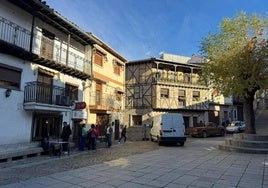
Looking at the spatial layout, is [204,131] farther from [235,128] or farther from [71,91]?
[71,91]

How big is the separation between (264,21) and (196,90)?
60.0ft

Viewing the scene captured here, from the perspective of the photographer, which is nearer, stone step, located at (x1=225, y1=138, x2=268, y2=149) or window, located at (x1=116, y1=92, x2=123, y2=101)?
stone step, located at (x1=225, y1=138, x2=268, y2=149)

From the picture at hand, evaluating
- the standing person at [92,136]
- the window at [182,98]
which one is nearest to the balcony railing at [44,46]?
the standing person at [92,136]

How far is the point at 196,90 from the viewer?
3288 centimetres

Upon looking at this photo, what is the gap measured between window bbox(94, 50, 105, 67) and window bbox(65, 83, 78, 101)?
12.1 ft

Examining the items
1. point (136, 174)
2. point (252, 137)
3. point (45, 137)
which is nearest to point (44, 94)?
point (45, 137)

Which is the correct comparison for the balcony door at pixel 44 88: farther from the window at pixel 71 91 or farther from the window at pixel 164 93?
the window at pixel 164 93

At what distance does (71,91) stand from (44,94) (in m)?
3.46

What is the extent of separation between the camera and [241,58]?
48.1 feet

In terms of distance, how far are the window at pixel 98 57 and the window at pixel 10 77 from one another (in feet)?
27.3

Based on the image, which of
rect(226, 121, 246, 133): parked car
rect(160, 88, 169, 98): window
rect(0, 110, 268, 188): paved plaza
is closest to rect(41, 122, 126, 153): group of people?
rect(0, 110, 268, 188): paved plaza

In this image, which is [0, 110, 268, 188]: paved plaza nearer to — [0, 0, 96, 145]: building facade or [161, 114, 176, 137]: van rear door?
[0, 0, 96, 145]: building facade

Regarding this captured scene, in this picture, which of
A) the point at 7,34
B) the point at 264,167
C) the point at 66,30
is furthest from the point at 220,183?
the point at 66,30

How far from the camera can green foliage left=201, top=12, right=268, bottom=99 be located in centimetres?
1440
